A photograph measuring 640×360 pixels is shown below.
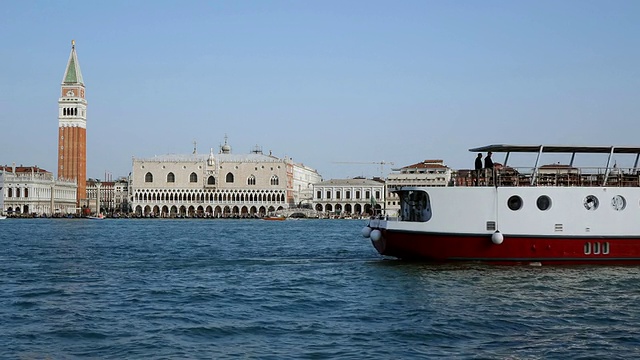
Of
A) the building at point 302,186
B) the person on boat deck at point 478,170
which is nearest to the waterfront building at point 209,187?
the building at point 302,186

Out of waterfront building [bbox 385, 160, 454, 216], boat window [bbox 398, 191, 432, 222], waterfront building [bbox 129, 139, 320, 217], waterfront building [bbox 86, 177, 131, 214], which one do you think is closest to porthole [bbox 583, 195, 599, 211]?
boat window [bbox 398, 191, 432, 222]

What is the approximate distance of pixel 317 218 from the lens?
13275 cm

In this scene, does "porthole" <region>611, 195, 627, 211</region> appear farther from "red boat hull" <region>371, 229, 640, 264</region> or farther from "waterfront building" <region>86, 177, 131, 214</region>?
"waterfront building" <region>86, 177, 131, 214</region>

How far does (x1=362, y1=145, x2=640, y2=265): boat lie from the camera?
24.1 m

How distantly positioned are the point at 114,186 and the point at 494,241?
165 meters

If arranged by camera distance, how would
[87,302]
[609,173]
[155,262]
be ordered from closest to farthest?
[87,302] → [609,173] → [155,262]

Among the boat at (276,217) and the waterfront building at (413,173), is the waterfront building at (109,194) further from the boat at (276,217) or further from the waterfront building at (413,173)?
the waterfront building at (413,173)

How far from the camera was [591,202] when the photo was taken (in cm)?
2480

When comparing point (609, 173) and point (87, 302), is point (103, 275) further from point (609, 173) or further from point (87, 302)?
point (609, 173)

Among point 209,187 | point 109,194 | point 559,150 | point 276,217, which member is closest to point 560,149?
point 559,150

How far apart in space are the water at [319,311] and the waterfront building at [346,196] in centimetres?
11125

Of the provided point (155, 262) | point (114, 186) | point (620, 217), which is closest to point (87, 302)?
point (155, 262)

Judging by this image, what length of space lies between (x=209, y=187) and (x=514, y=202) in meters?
114

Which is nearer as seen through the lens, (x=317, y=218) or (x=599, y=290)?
(x=599, y=290)
